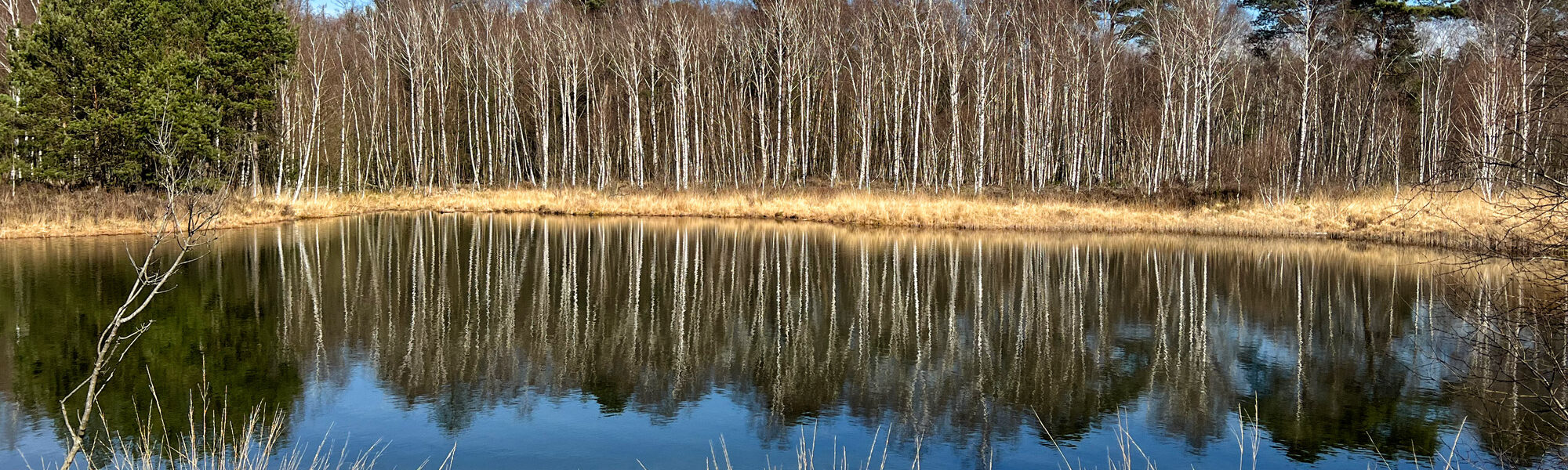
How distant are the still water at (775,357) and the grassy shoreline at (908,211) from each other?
2998 millimetres

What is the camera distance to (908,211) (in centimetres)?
3003

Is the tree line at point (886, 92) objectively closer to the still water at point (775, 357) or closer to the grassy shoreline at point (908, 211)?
the grassy shoreline at point (908, 211)

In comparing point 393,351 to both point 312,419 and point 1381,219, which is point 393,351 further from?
point 1381,219

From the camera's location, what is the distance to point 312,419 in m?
8.59

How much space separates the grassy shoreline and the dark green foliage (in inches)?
38.6

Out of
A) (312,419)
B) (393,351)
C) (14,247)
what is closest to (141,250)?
(14,247)

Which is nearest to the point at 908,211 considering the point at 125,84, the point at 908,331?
the point at 908,331

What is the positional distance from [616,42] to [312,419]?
37.0 m

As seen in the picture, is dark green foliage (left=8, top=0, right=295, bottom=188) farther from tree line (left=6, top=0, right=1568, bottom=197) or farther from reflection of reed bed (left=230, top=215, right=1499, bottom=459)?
reflection of reed bed (left=230, top=215, right=1499, bottom=459)

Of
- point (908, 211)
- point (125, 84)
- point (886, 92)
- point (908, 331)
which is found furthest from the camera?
point (886, 92)

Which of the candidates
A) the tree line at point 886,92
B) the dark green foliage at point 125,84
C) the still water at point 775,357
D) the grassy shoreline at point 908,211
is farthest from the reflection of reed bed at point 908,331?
the tree line at point 886,92

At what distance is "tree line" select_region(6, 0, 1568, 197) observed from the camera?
34281 millimetres

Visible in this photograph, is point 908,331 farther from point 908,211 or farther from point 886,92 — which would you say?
point 886,92

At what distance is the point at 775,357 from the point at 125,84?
20.8 m
